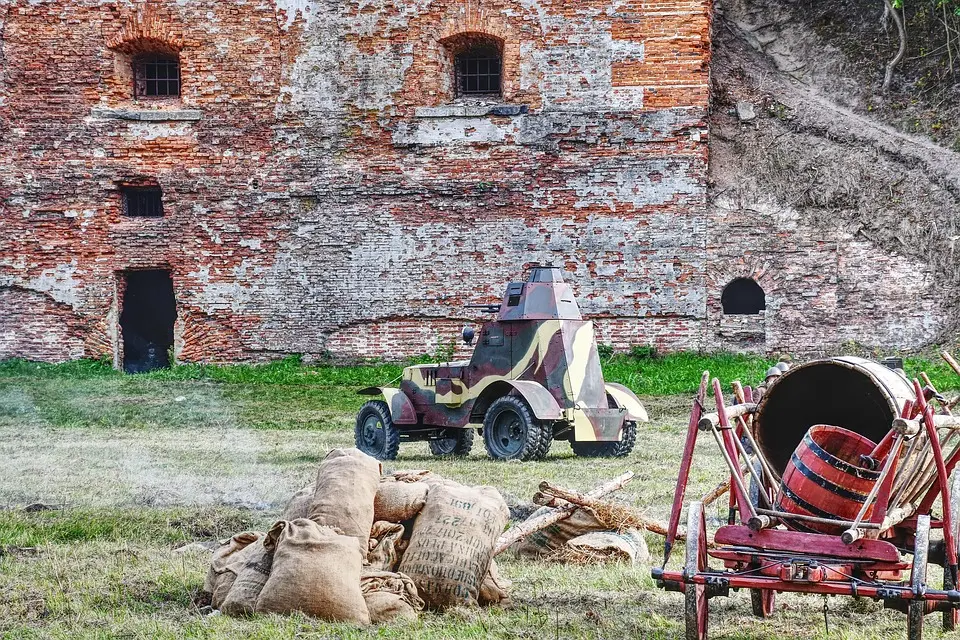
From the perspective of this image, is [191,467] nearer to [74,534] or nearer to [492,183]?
[74,534]

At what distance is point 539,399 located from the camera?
11906 millimetres

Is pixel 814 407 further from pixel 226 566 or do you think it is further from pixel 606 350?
pixel 606 350

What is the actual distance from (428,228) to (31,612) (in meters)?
14.3

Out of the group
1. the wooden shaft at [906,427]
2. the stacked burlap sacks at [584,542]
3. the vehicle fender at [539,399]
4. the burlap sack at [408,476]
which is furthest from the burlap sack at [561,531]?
the vehicle fender at [539,399]

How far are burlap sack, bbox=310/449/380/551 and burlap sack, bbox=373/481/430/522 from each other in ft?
0.24

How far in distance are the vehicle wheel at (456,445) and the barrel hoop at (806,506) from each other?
25.5 ft

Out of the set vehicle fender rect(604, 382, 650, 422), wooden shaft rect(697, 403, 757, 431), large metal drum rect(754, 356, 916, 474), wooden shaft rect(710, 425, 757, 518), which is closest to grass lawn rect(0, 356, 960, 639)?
vehicle fender rect(604, 382, 650, 422)

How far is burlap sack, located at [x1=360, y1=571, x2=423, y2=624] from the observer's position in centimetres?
537

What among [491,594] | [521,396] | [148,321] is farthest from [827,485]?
[148,321]

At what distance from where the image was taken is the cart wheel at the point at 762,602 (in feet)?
18.1

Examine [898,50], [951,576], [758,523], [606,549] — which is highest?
[898,50]

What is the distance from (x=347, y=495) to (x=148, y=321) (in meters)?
16.8

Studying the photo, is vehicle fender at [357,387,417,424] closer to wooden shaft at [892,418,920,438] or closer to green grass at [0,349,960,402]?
green grass at [0,349,960,402]

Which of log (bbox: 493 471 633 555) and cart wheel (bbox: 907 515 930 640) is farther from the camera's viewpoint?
log (bbox: 493 471 633 555)
